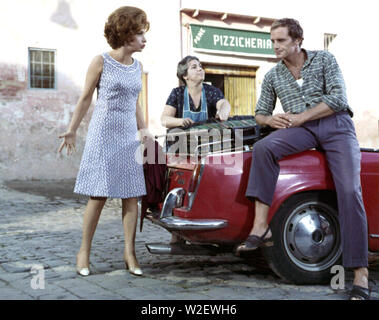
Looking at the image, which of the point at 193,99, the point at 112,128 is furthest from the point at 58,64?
the point at 112,128

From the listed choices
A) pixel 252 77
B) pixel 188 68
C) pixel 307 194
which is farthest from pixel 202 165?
pixel 252 77

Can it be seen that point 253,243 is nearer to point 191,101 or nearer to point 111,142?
point 111,142

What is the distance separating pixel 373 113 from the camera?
62.4 feet

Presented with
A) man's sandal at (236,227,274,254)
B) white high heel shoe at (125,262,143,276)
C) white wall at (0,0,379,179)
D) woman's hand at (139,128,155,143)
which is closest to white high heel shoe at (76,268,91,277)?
white high heel shoe at (125,262,143,276)

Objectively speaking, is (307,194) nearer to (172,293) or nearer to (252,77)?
(172,293)

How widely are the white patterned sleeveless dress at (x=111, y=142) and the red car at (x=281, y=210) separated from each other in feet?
1.55

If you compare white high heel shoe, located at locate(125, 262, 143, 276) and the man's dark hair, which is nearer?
the man's dark hair

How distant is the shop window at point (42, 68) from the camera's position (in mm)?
13500

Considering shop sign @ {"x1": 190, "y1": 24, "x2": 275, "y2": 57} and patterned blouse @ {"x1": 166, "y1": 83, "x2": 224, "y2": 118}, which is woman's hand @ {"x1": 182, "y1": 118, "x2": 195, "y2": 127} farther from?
shop sign @ {"x1": 190, "y1": 24, "x2": 275, "y2": 57}

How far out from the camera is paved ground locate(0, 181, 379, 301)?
157 inches

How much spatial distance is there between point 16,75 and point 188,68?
8615mm

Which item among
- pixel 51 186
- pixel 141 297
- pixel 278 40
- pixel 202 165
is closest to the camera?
pixel 141 297

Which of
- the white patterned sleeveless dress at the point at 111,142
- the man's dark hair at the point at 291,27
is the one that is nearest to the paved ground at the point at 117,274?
the white patterned sleeveless dress at the point at 111,142

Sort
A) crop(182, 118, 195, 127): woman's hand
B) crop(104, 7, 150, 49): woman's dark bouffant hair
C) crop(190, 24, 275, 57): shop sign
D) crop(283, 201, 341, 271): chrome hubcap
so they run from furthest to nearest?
crop(190, 24, 275, 57): shop sign < crop(182, 118, 195, 127): woman's hand < crop(104, 7, 150, 49): woman's dark bouffant hair < crop(283, 201, 341, 271): chrome hubcap
